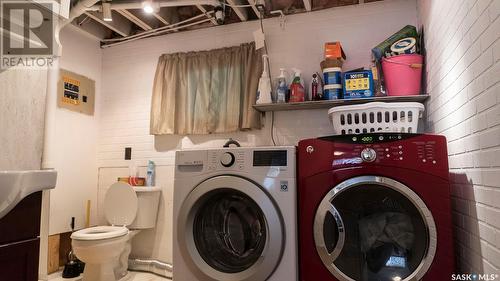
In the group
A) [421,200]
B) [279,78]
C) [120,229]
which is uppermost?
[279,78]

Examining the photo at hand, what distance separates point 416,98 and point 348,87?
1.52ft

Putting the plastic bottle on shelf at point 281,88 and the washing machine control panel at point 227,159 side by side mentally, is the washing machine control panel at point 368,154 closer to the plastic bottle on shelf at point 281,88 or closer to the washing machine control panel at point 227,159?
the washing machine control panel at point 227,159

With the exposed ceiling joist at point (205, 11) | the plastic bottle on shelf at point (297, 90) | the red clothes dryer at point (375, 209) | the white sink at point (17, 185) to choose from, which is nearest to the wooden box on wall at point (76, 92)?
the exposed ceiling joist at point (205, 11)

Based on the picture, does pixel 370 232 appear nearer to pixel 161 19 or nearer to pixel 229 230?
pixel 229 230

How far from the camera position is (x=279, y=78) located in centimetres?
271

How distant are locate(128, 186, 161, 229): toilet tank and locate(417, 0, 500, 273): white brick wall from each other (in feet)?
7.85

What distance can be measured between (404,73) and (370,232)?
48.1 inches

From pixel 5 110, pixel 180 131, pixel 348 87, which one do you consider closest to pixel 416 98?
pixel 348 87

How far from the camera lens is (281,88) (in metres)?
2.66

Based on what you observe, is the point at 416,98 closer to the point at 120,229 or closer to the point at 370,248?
the point at 370,248

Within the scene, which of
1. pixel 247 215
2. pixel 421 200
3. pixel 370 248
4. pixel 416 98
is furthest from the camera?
pixel 416 98

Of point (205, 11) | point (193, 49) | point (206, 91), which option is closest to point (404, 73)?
point (206, 91)

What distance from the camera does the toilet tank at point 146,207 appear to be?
2.97m

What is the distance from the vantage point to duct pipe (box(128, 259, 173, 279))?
116 inches
